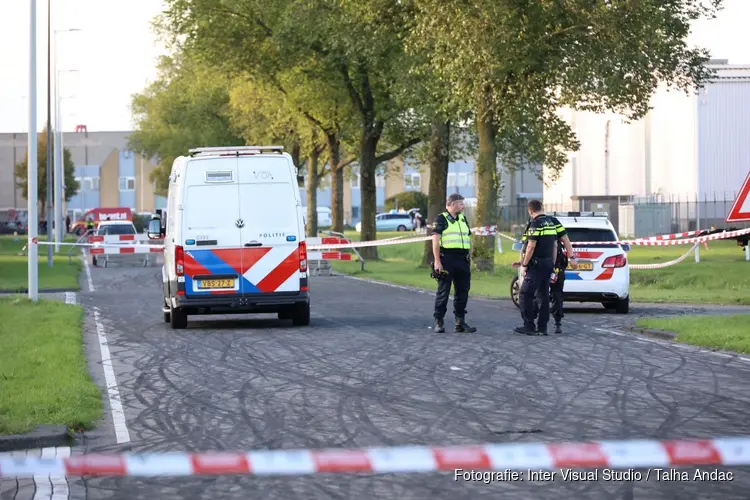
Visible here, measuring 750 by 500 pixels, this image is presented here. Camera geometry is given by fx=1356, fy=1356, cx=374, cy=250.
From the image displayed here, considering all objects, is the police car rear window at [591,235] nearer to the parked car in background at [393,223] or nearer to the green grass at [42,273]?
the green grass at [42,273]

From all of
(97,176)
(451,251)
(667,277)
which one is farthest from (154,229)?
(97,176)

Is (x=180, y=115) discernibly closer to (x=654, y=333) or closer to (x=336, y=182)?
(x=336, y=182)

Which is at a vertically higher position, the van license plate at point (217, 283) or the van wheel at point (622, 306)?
the van license plate at point (217, 283)

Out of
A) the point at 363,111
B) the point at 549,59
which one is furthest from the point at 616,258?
the point at 363,111

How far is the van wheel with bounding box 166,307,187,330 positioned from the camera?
1975 centimetres

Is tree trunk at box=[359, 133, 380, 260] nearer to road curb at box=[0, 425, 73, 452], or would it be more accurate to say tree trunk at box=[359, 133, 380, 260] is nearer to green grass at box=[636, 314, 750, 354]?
green grass at box=[636, 314, 750, 354]

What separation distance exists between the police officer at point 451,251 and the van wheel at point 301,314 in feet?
8.03

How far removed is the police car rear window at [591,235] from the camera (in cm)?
2244

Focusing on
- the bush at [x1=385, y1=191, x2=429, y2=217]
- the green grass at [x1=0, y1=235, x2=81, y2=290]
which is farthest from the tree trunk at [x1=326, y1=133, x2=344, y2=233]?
the bush at [x1=385, y1=191, x2=429, y2=217]

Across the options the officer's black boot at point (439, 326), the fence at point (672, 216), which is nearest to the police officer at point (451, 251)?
the officer's black boot at point (439, 326)

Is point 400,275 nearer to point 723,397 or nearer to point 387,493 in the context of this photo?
point 723,397

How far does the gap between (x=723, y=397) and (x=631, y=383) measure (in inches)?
50.5

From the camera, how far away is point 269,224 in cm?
1959

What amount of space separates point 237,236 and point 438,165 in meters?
24.1
